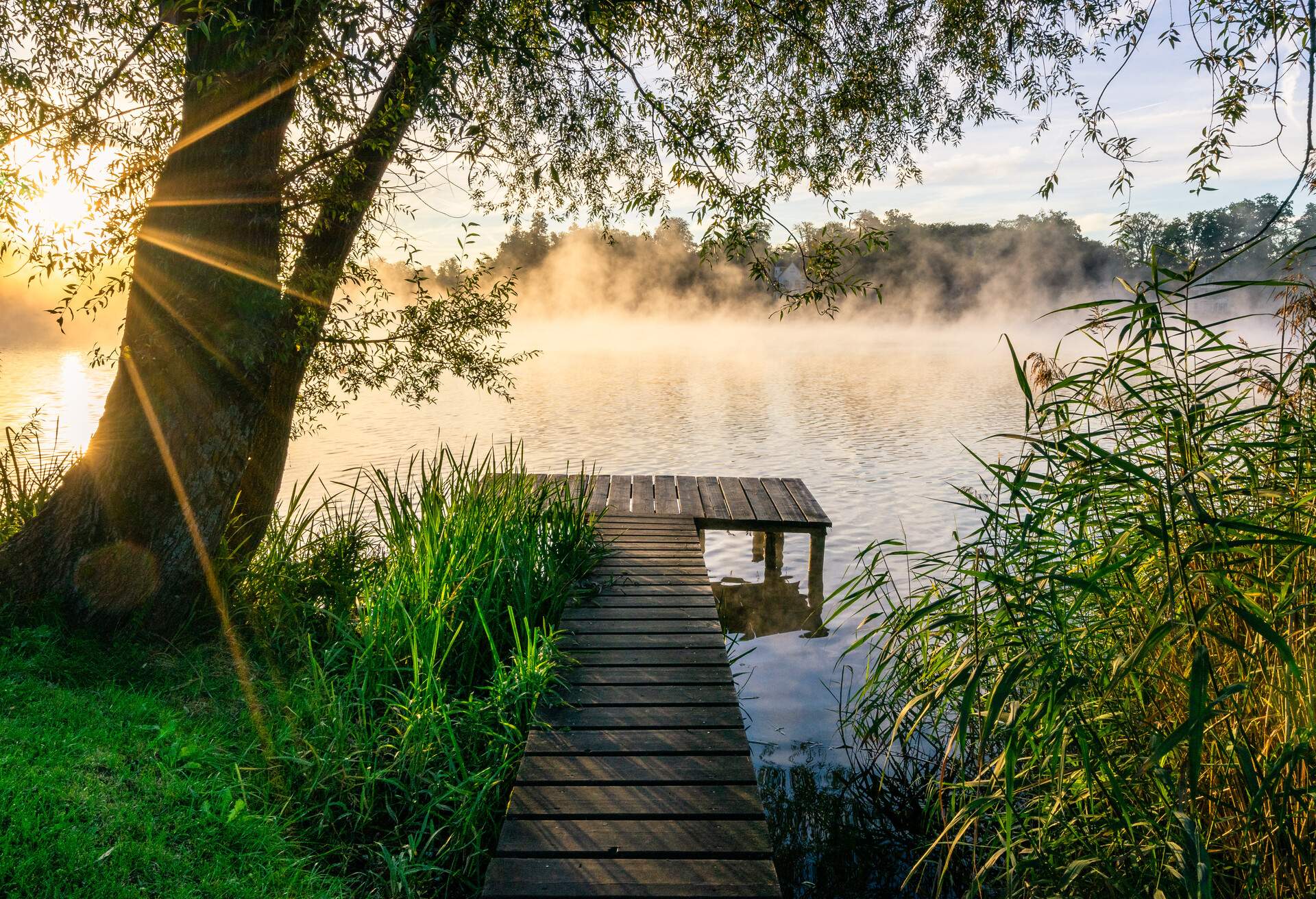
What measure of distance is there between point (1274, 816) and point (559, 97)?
5.38m

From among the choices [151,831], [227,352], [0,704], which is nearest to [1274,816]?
[151,831]

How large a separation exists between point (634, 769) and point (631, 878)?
570 millimetres

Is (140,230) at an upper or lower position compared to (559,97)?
lower

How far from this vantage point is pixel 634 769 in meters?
2.84

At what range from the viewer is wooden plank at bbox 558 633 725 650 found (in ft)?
13.1

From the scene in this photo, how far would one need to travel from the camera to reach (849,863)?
130 inches

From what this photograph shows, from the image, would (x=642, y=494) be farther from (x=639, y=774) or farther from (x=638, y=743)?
(x=639, y=774)

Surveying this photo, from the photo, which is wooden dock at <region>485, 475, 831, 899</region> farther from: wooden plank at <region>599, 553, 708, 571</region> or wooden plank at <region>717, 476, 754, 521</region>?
wooden plank at <region>717, 476, 754, 521</region>

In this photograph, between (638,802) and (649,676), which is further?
(649,676)

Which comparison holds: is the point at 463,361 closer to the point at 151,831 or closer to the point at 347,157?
the point at 347,157

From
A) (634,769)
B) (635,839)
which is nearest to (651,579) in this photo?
(634,769)

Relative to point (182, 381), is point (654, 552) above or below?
below

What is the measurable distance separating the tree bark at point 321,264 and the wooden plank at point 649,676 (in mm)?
1986

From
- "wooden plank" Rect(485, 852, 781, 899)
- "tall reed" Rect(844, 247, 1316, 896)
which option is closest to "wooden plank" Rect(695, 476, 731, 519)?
"tall reed" Rect(844, 247, 1316, 896)
